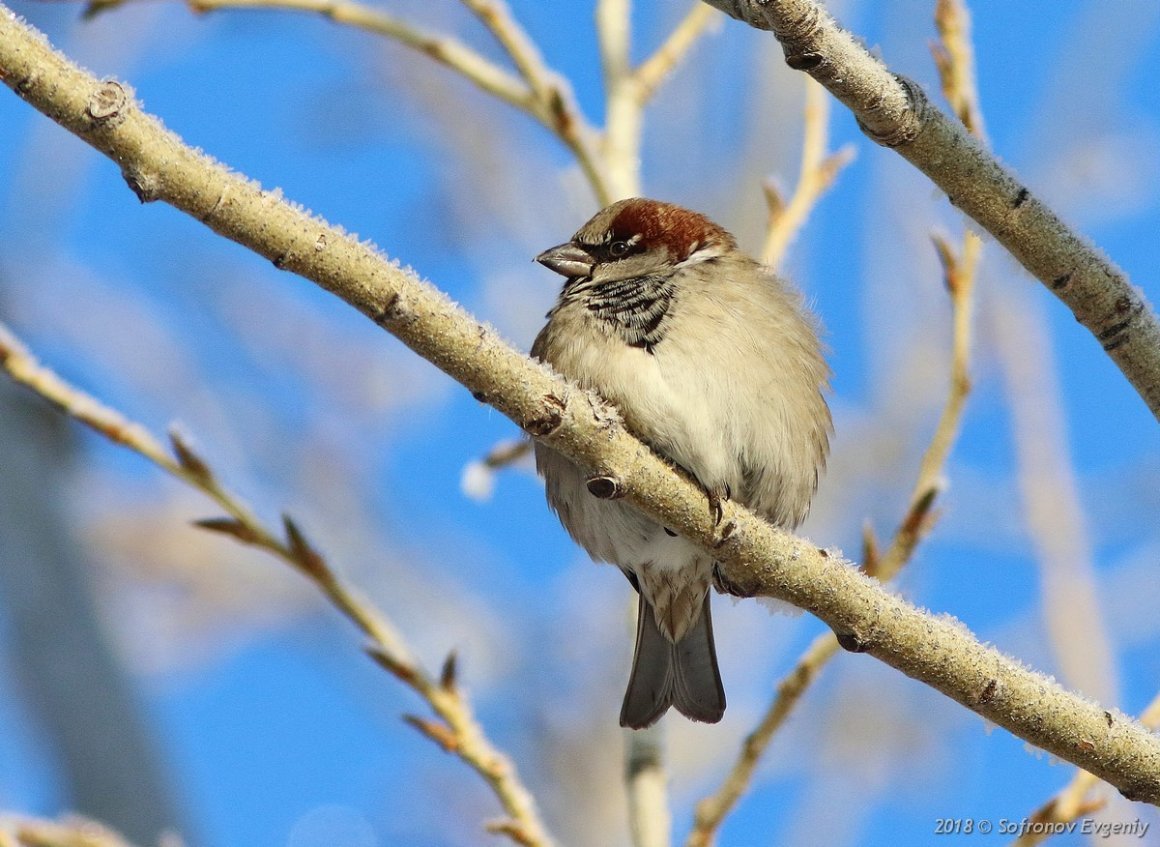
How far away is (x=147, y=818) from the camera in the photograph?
88.7 inches

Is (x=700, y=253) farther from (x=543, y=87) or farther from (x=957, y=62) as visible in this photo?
(x=957, y=62)

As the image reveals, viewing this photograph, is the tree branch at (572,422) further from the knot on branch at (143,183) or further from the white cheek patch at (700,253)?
the white cheek patch at (700,253)

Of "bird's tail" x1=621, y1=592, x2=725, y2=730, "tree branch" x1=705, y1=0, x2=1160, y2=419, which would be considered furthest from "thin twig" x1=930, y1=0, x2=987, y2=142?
"bird's tail" x1=621, y1=592, x2=725, y2=730

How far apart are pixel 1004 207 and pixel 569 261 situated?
153 cm

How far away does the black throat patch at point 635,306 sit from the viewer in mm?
2875

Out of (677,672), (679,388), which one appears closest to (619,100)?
(679,388)

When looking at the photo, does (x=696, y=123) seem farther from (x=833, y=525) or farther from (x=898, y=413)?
(x=833, y=525)

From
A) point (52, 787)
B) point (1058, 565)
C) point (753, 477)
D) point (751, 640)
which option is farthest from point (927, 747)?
point (52, 787)

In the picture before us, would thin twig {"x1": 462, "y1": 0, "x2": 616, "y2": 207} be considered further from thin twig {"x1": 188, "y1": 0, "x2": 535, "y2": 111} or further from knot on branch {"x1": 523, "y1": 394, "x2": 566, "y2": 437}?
knot on branch {"x1": 523, "y1": 394, "x2": 566, "y2": 437}

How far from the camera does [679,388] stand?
2748 millimetres

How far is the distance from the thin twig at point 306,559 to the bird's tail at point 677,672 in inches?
25.2

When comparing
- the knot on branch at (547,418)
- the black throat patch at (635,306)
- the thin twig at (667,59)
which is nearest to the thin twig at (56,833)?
the knot on branch at (547,418)

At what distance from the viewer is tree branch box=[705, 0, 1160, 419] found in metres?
1.91

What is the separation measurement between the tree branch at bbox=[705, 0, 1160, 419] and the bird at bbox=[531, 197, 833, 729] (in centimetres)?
70
